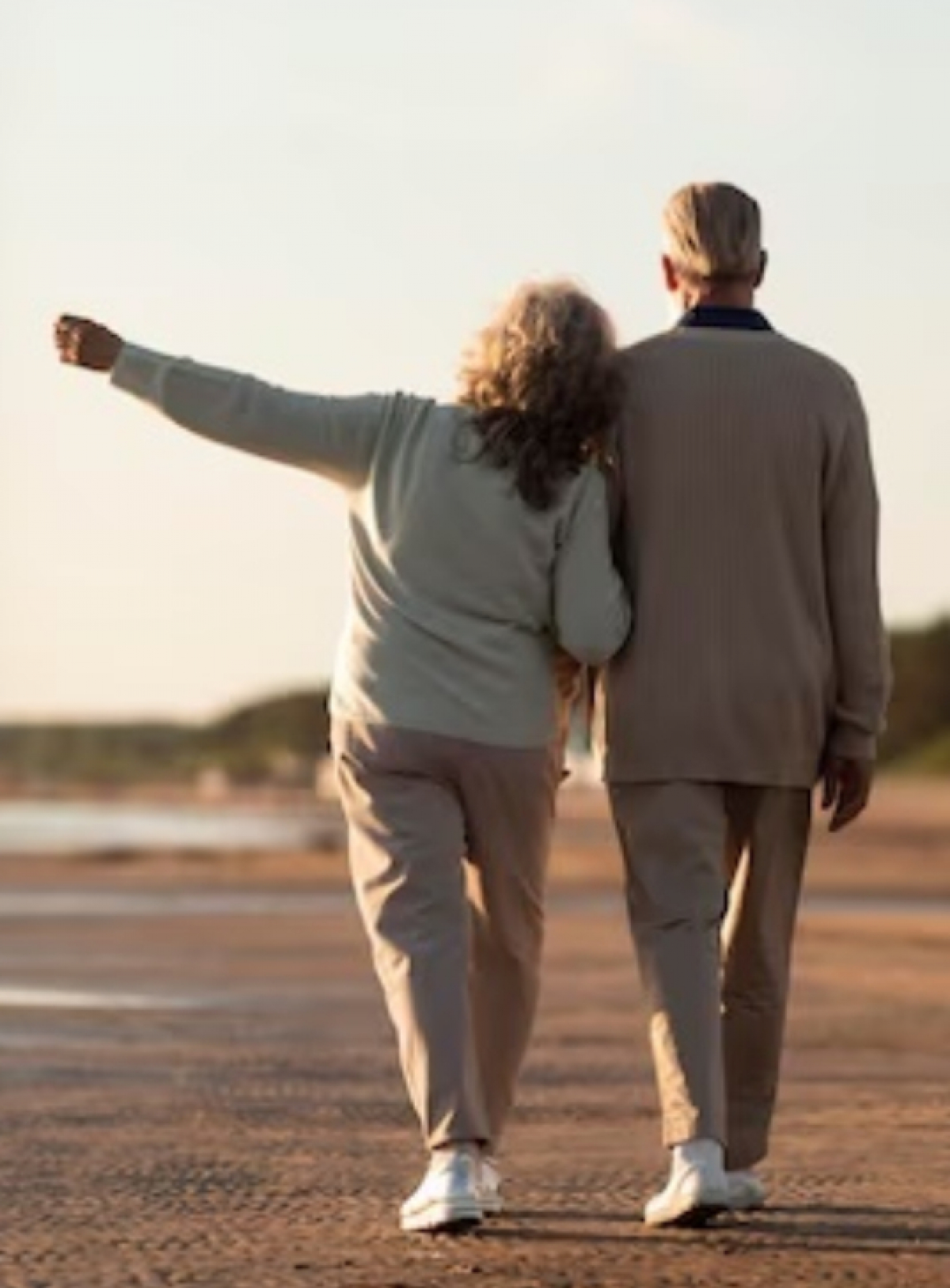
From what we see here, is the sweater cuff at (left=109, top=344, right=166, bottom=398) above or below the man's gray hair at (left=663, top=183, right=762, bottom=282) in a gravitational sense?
below

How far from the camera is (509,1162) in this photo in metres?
9.45

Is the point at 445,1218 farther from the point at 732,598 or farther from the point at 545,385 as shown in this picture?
the point at 545,385

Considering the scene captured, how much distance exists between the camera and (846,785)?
8.23 m

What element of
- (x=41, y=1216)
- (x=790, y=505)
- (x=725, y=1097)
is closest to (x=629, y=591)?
(x=790, y=505)

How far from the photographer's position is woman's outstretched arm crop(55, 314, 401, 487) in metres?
8.16

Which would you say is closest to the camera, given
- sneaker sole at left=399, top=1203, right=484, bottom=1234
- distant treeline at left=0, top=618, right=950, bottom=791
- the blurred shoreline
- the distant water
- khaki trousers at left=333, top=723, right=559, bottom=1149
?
sneaker sole at left=399, top=1203, right=484, bottom=1234

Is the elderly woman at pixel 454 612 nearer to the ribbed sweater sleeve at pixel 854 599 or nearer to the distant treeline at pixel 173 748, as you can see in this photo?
the ribbed sweater sleeve at pixel 854 599

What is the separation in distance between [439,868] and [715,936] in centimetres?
54

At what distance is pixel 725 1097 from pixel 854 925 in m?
15.8

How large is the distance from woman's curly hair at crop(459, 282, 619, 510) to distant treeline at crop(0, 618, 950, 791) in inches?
3220

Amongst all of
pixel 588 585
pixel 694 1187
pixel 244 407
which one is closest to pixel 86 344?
pixel 244 407

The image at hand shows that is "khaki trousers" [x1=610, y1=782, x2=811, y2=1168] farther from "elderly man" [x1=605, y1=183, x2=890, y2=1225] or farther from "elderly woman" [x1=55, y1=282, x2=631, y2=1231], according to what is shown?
"elderly woman" [x1=55, y1=282, x2=631, y2=1231]

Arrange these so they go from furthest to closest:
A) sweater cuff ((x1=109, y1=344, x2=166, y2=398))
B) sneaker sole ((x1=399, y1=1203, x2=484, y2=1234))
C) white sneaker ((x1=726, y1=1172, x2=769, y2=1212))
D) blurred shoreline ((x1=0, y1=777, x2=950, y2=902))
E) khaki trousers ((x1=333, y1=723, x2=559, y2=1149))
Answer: blurred shoreline ((x1=0, y1=777, x2=950, y2=902)) → white sneaker ((x1=726, y1=1172, x2=769, y2=1212)) → sweater cuff ((x1=109, y1=344, x2=166, y2=398)) → khaki trousers ((x1=333, y1=723, x2=559, y2=1149)) → sneaker sole ((x1=399, y1=1203, x2=484, y2=1234))

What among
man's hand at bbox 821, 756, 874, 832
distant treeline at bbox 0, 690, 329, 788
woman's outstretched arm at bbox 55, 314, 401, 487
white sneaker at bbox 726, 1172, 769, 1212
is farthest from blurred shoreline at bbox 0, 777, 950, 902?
distant treeline at bbox 0, 690, 329, 788
